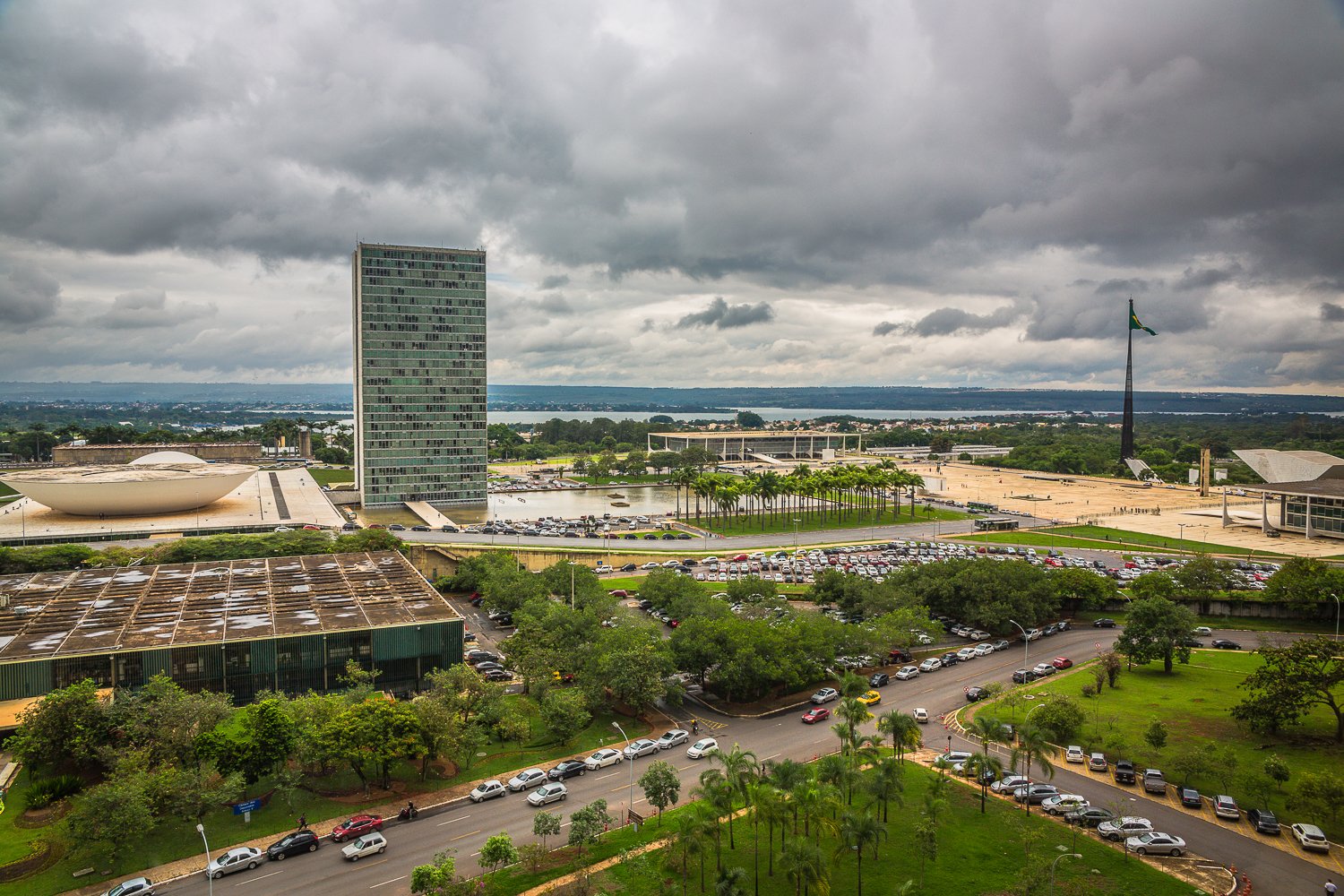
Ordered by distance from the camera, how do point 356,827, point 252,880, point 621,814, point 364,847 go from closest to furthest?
point 252,880, point 364,847, point 356,827, point 621,814

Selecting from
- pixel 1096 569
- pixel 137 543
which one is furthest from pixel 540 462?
pixel 1096 569

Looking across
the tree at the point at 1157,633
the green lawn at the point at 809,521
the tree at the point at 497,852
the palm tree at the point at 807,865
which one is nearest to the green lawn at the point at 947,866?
the tree at the point at 497,852

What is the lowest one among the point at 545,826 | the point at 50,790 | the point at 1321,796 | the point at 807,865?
the point at 50,790

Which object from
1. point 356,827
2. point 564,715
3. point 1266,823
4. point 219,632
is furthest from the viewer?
point 219,632

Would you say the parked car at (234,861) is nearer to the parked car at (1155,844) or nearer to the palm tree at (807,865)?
the palm tree at (807,865)

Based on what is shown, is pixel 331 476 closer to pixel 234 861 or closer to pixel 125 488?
pixel 125 488

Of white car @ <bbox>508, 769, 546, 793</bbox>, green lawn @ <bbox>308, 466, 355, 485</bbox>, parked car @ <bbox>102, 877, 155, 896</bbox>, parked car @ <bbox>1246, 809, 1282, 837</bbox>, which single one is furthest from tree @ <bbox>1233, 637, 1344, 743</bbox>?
green lawn @ <bbox>308, 466, 355, 485</bbox>

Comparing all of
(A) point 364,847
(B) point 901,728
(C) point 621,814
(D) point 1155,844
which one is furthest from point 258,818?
(D) point 1155,844

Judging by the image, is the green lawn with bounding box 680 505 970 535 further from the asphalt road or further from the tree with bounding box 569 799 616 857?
the tree with bounding box 569 799 616 857

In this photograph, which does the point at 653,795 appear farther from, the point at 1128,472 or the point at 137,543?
the point at 1128,472
